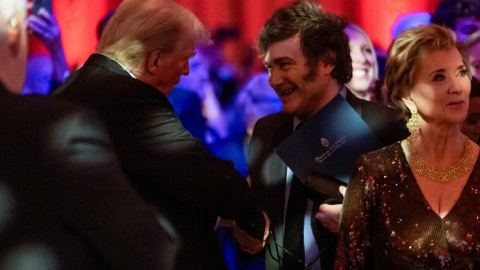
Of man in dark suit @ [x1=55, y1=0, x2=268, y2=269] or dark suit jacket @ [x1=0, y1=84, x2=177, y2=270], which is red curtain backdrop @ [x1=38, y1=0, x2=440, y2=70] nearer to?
man in dark suit @ [x1=55, y1=0, x2=268, y2=269]

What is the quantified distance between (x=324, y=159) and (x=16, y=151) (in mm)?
947

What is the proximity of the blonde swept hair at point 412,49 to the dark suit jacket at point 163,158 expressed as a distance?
47cm

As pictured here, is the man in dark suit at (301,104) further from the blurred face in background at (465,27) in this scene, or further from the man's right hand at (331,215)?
the blurred face in background at (465,27)

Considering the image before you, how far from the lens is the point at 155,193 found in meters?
1.46

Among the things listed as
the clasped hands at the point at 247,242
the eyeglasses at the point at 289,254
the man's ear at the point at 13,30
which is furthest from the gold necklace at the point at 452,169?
the man's ear at the point at 13,30

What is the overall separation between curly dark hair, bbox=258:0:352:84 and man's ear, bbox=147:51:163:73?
1.41ft

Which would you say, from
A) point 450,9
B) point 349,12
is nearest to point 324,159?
point 349,12

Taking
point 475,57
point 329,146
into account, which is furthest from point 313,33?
point 475,57

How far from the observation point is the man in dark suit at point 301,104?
169 cm

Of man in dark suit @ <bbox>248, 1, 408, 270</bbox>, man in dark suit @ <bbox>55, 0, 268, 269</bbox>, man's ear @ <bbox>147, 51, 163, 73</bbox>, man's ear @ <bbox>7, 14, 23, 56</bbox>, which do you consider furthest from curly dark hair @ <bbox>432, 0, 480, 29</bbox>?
man's ear @ <bbox>7, 14, 23, 56</bbox>

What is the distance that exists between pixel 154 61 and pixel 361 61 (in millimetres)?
1235

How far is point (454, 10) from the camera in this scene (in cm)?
261

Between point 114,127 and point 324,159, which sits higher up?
point 114,127

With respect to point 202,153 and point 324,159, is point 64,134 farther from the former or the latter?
point 324,159
